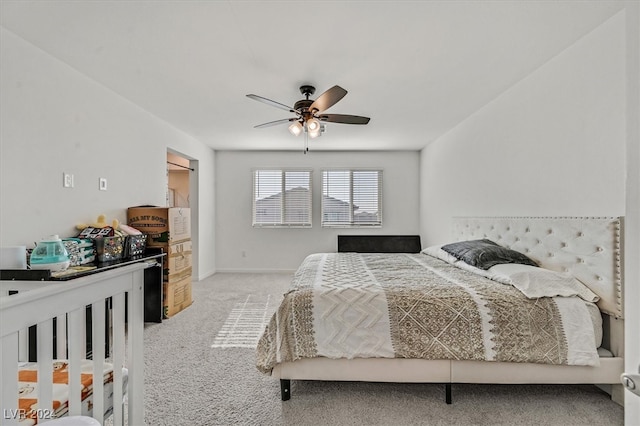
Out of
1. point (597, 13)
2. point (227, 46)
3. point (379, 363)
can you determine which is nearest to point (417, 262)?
point (379, 363)

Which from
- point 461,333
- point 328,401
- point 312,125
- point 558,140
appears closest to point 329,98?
point 312,125

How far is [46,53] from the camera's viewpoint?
244 centimetres

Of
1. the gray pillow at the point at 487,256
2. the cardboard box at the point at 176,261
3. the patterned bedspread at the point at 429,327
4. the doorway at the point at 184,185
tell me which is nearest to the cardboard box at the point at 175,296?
the cardboard box at the point at 176,261

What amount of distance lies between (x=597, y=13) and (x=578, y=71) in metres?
0.41

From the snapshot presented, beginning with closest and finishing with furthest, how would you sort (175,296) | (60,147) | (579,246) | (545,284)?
(545,284), (579,246), (60,147), (175,296)

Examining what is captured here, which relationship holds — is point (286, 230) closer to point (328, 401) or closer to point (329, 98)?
point (329, 98)

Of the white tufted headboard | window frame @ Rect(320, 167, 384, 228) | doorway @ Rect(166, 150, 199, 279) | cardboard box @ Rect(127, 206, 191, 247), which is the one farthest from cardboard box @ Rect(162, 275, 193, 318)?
the white tufted headboard

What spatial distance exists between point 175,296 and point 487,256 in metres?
3.32

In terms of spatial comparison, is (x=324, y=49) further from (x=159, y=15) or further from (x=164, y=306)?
(x=164, y=306)

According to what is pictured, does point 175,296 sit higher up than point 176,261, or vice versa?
point 176,261

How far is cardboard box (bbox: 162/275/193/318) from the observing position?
3543 millimetres

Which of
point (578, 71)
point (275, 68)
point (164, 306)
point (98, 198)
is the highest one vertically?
point (275, 68)

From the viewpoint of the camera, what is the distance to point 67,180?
267 centimetres

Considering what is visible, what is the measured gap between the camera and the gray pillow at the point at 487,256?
2527mm
